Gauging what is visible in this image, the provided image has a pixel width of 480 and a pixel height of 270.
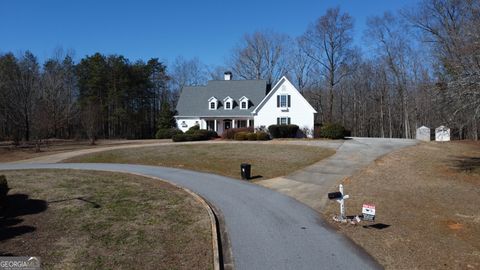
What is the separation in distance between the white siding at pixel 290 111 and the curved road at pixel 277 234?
24506 millimetres

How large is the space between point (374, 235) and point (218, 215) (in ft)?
14.8

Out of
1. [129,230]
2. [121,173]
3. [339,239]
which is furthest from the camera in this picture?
[121,173]

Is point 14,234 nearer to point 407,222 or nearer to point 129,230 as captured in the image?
point 129,230

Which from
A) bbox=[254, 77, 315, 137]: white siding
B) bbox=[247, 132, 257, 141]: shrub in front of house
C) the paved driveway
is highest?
bbox=[254, 77, 315, 137]: white siding

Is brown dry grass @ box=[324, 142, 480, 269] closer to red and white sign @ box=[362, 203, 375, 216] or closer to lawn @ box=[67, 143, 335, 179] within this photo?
red and white sign @ box=[362, 203, 375, 216]

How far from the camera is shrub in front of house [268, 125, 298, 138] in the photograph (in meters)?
37.1

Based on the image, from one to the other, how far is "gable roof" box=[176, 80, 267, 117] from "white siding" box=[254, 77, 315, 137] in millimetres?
3593

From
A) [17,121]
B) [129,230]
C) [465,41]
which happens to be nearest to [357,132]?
[465,41]

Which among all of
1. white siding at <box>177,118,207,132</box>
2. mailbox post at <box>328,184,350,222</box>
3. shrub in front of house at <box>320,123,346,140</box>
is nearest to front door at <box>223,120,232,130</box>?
white siding at <box>177,118,207,132</box>

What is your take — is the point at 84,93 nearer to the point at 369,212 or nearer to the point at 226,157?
the point at 226,157

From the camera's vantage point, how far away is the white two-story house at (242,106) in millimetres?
39688

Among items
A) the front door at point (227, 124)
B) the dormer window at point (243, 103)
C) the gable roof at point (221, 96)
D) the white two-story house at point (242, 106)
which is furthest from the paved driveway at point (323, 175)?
the front door at point (227, 124)

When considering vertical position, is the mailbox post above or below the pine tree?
below

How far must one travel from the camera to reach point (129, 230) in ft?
32.8
